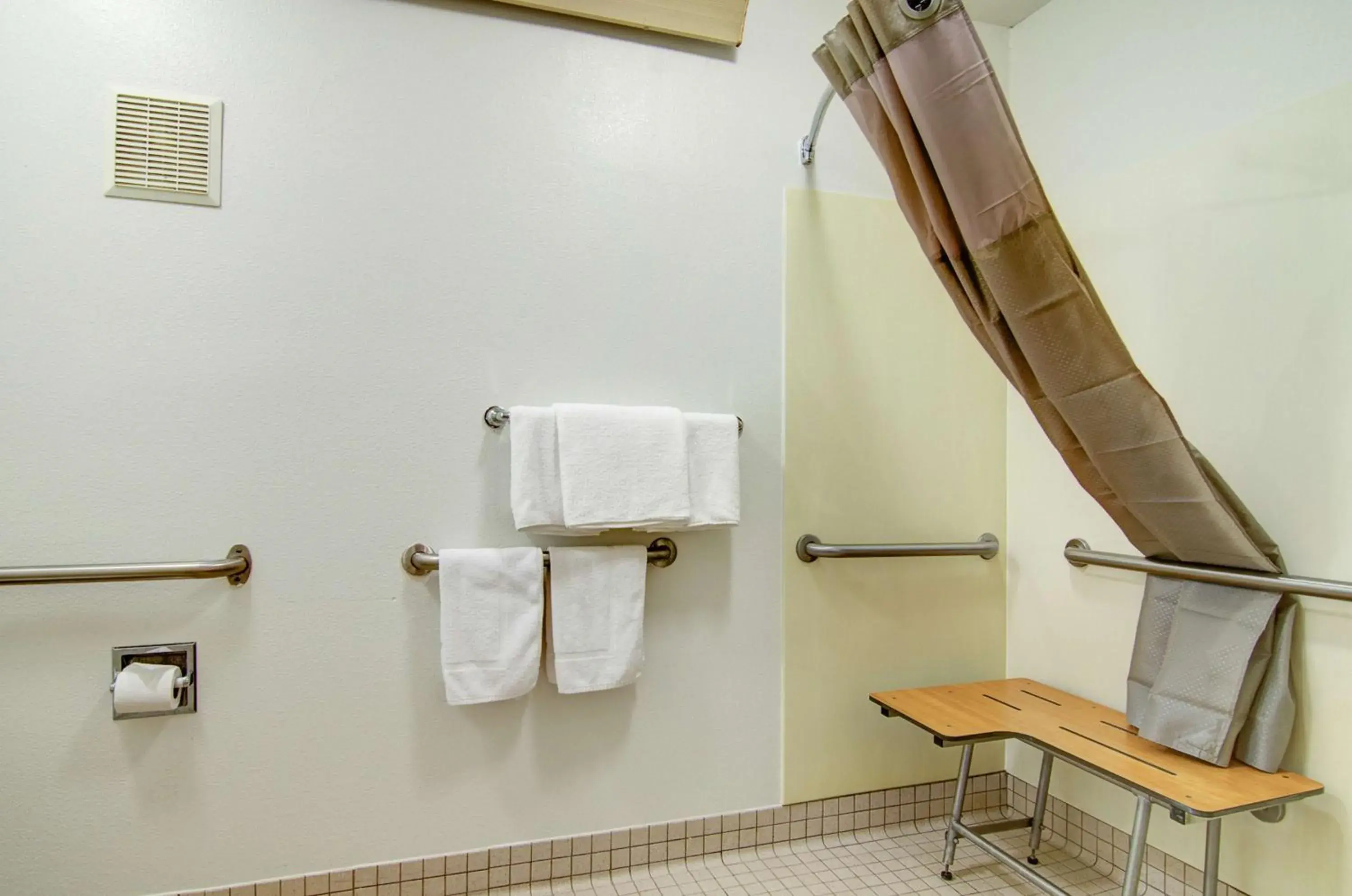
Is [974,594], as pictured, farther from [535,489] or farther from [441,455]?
[441,455]

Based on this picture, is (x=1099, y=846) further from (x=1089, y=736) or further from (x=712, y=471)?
(x=712, y=471)

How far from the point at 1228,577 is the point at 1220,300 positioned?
1.81 ft

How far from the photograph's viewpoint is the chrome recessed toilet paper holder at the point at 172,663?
1400mm

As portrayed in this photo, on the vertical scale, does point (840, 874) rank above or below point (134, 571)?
below

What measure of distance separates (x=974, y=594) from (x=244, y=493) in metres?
1.74

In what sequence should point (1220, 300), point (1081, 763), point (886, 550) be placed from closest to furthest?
point (1081, 763)
point (1220, 300)
point (886, 550)

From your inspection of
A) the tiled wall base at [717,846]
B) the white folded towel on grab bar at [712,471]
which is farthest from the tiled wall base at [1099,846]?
the white folded towel on grab bar at [712,471]

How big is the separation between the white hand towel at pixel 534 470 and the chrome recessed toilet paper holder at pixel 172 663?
26.1 inches

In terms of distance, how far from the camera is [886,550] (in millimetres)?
1813

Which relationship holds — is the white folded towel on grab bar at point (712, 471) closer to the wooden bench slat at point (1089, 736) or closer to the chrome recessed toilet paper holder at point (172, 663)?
the wooden bench slat at point (1089, 736)

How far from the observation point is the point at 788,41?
1835 millimetres

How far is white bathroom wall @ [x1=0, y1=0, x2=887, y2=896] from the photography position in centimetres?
139

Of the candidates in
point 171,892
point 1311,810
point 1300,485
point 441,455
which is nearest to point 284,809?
point 171,892

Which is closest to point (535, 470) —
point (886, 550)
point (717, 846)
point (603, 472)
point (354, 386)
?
point (603, 472)
